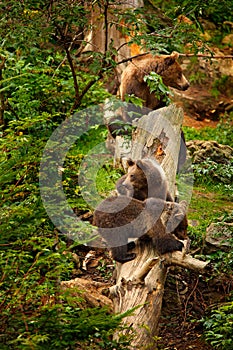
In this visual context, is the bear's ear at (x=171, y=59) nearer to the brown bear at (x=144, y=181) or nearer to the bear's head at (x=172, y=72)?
the bear's head at (x=172, y=72)

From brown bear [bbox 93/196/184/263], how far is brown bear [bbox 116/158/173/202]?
599 mm

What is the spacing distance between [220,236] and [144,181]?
109 centimetres

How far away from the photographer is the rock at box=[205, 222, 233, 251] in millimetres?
6566

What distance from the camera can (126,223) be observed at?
5.75 meters

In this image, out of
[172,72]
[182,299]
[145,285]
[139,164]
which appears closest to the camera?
[145,285]

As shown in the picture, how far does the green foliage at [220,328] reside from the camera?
4984 mm

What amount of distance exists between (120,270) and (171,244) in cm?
59

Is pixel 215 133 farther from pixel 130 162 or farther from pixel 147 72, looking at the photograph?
pixel 130 162

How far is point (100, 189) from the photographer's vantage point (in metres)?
8.18

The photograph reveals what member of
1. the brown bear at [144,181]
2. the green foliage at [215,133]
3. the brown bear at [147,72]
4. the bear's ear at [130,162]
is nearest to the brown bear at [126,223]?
the brown bear at [144,181]

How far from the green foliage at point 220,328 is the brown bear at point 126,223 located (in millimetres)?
846

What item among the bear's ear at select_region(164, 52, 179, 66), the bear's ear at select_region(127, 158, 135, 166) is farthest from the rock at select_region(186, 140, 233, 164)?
the bear's ear at select_region(127, 158, 135, 166)

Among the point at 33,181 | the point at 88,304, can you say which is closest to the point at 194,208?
the point at 88,304

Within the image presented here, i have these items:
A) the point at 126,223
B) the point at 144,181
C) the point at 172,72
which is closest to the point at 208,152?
the point at 172,72
